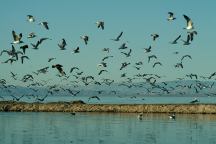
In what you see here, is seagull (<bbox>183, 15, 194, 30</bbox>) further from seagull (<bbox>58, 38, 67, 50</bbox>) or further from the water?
A: the water

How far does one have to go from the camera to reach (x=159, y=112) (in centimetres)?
10669

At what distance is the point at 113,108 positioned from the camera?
110 meters

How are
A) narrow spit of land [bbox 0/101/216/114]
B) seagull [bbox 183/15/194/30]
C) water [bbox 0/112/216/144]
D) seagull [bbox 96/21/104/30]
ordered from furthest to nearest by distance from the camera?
1. narrow spit of land [bbox 0/101/216/114]
2. water [bbox 0/112/216/144]
3. seagull [bbox 96/21/104/30]
4. seagull [bbox 183/15/194/30]

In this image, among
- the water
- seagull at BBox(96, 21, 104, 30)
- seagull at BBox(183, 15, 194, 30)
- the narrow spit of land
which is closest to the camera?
seagull at BBox(183, 15, 194, 30)

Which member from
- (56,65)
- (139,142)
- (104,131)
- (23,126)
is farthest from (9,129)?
(56,65)

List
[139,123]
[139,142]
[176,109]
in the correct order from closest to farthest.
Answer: [139,142], [139,123], [176,109]

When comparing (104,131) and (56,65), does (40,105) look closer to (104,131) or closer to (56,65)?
(104,131)

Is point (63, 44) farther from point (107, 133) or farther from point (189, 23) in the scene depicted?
point (107, 133)

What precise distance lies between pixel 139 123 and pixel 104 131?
558 inches

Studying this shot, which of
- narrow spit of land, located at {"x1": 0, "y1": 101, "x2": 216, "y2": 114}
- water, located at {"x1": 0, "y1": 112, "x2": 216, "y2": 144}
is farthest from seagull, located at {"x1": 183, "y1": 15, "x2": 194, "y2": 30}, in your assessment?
narrow spit of land, located at {"x1": 0, "y1": 101, "x2": 216, "y2": 114}

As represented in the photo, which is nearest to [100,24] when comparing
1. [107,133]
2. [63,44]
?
[63,44]

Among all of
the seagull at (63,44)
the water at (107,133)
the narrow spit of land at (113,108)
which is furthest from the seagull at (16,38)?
the narrow spit of land at (113,108)

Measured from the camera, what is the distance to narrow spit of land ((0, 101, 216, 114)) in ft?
341

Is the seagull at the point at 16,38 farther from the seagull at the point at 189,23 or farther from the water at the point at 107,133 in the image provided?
the water at the point at 107,133
